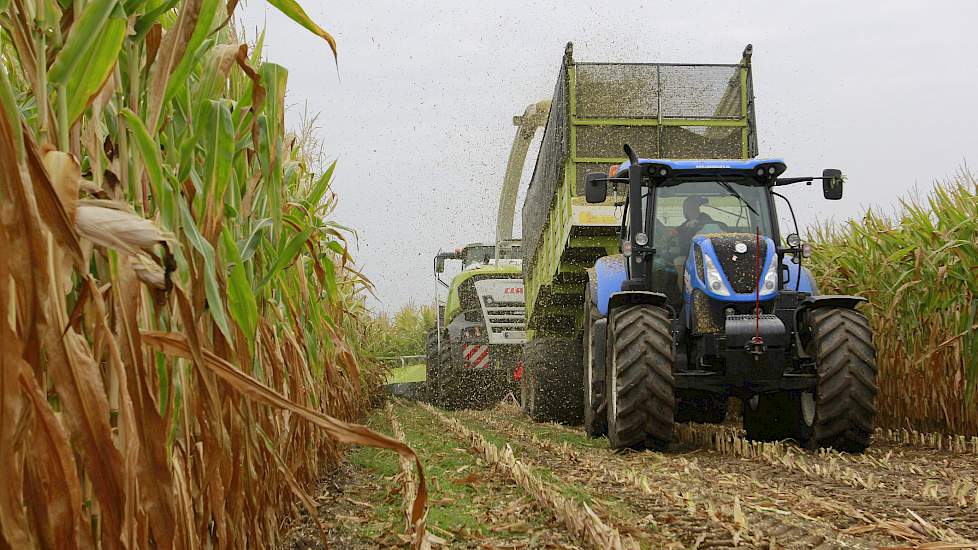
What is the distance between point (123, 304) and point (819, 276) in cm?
726

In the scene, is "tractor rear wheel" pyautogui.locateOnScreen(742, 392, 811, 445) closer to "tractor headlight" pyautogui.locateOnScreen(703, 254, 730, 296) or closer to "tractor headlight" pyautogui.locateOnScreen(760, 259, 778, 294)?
"tractor headlight" pyautogui.locateOnScreen(760, 259, 778, 294)

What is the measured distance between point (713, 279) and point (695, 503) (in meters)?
2.51

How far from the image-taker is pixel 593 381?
6.73 m

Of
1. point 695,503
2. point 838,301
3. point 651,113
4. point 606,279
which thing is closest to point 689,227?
point 606,279

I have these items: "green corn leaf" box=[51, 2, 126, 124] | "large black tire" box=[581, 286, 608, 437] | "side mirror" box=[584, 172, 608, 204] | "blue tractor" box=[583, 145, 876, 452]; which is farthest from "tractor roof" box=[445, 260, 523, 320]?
"green corn leaf" box=[51, 2, 126, 124]

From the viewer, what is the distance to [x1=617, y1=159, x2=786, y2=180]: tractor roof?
641cm

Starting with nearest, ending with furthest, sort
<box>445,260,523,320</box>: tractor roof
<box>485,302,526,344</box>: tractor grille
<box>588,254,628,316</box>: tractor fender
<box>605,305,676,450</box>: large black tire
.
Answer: <box>605,305,676,450</box>: large black tire → <box>588,254,628,316</box>: tractor fender → <box>485,302,526,344</box>: tractor grille → <box>445,260,523,320</box>: tractor roof

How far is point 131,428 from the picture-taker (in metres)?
1.23

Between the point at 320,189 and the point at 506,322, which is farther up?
the point at 320,189

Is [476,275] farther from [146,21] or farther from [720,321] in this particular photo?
[146,21]

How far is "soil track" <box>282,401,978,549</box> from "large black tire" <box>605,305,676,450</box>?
178mm

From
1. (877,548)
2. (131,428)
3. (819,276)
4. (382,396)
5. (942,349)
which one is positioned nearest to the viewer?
(131,428)

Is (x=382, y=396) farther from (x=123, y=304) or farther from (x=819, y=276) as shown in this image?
Answer: (x=123, y=304)

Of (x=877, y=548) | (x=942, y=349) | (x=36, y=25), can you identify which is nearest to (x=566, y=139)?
(x=942, y=349)
